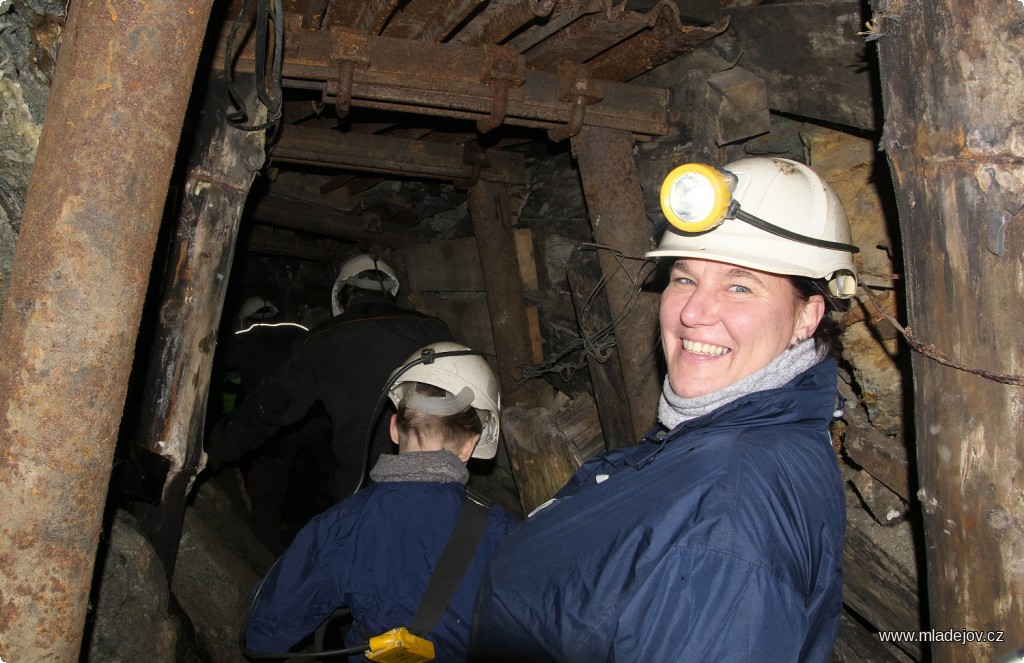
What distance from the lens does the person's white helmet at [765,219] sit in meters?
1.64

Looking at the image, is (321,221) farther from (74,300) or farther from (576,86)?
(74,300)

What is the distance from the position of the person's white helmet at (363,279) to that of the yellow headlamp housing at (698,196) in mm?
2984

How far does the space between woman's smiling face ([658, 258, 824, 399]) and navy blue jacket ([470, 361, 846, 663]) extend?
122 mm

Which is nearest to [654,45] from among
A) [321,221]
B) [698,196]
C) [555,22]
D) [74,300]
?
[555,22]

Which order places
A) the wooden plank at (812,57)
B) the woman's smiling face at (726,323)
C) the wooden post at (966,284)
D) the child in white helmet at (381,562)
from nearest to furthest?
the wooden post at (966,284) < the woman's smiling face at (726,323) < the child in white helmet at (381,562) < the wooden plank at (812,57)

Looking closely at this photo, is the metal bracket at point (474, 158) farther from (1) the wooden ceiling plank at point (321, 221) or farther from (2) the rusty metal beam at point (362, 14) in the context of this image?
(1) the wooden ceiling plank at point (321, 221)

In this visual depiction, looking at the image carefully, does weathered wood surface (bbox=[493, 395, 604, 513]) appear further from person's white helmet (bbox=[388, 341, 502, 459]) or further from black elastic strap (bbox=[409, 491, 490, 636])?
black elastic strap (bbox=[409, 491, 490, 636])

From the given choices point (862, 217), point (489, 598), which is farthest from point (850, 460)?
point (489, 598)

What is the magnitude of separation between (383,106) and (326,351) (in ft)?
5.05

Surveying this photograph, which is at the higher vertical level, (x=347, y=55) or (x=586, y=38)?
(x=586, y=38)

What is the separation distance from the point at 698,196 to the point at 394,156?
10.3ft

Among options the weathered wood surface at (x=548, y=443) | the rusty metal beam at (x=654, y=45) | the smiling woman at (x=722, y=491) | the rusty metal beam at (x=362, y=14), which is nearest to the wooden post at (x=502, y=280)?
the weathered wood surface at (x=548, y=443)

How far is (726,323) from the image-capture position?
5.15ft

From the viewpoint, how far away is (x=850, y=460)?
8.26ft
